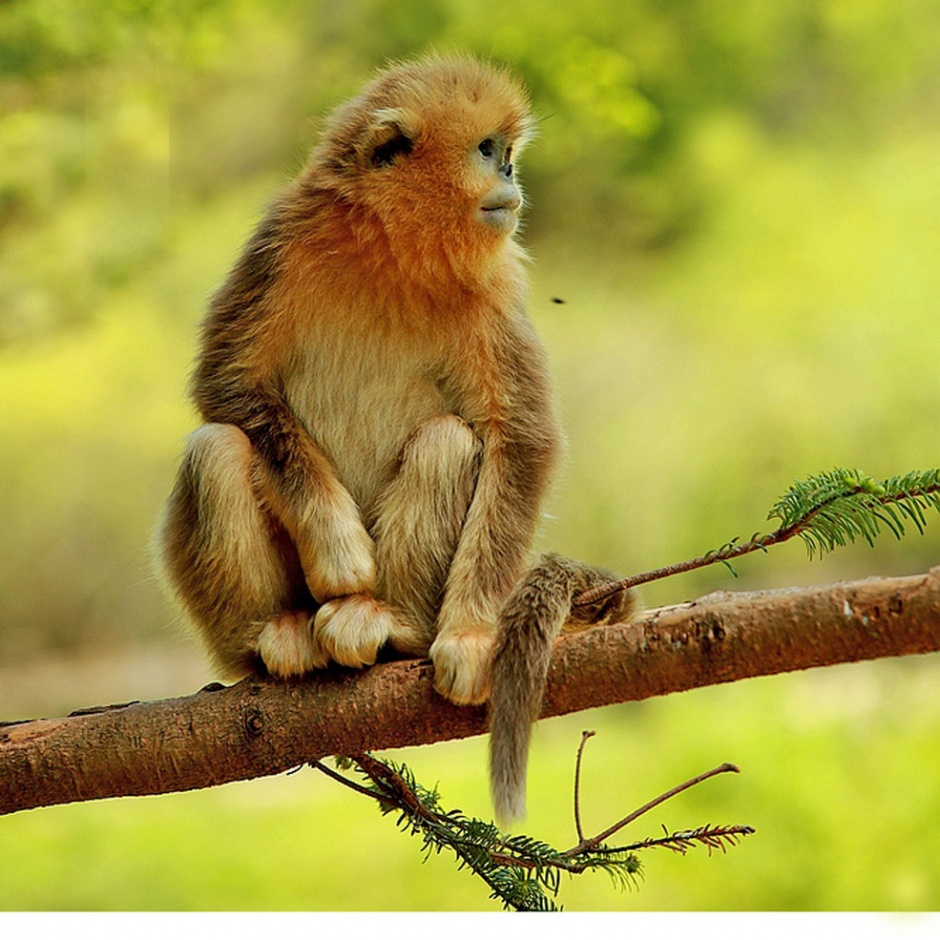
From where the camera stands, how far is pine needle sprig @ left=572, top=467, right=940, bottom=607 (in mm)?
1906

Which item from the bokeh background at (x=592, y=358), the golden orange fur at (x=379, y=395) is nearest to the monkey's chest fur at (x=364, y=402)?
the golden orange fur at (x=379, y=395)

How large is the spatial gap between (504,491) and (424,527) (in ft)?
0.60

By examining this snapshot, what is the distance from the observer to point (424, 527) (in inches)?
101

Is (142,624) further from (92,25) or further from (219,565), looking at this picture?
(219,565)

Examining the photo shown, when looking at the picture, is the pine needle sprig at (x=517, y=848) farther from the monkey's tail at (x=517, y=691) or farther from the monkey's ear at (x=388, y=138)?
the monkey's ear at (x=388, y=138)

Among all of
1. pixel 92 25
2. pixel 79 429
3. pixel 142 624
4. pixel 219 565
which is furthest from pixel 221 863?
pixel 92 25

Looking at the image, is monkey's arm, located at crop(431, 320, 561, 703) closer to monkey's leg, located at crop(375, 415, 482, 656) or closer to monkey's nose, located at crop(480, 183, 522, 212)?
monkey's leg, located at crop(375, 415, 482, 656)

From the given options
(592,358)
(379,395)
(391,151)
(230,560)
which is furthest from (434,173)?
(592,358)

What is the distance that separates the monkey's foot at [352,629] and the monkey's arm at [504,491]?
121mm

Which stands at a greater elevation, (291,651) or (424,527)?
(424,527)

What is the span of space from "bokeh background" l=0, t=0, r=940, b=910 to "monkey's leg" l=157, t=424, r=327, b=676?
284 cm

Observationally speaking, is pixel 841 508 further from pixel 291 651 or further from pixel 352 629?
pixel 291 651

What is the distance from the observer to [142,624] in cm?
586

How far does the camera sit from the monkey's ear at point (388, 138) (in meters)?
2.72
